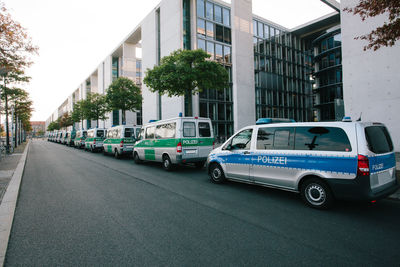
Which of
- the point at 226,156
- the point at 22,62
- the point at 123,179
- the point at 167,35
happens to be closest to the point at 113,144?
the point at 22,62

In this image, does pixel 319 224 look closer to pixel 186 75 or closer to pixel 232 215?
pixel 232 215

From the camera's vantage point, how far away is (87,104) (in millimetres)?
32625

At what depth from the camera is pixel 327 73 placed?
127 feet

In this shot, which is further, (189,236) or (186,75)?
(186,75)

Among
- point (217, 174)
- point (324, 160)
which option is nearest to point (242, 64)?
point (217, 174)

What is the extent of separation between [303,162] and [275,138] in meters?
0.88

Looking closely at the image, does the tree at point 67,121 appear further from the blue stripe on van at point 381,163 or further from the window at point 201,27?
the blue stripe on van at point 381,163

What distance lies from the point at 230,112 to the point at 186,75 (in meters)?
18.8

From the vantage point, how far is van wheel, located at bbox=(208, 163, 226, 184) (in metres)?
6.73

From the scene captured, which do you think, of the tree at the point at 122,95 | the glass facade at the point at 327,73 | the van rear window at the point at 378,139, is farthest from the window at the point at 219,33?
the van rear window at the point at 378,139

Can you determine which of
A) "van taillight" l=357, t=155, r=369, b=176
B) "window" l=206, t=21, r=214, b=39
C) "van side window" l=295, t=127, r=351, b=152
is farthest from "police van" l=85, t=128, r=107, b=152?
"van taillight" l=357, t=155, r=369, b=176

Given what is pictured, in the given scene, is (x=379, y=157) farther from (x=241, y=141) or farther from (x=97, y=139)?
(x=97, y=139)

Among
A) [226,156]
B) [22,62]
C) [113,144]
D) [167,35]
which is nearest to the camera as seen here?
[226,156]

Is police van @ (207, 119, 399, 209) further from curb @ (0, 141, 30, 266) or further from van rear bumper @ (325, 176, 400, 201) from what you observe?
curb @ (0, 141, 30, 266)
